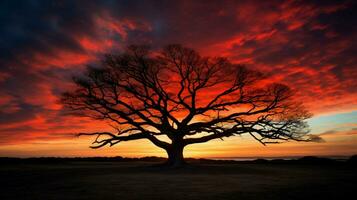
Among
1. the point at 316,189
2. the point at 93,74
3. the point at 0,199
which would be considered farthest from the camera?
the point at 93,74

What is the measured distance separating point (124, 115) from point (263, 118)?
12.5 metres

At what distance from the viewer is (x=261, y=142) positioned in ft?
94.8

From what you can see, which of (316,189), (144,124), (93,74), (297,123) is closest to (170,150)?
(144,124)

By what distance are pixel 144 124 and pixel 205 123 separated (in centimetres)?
552

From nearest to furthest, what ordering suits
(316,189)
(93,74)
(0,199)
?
(0,199) < (316,189) < (93,74)

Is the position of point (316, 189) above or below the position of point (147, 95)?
below

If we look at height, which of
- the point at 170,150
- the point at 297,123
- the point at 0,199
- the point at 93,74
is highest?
the point at 93,74

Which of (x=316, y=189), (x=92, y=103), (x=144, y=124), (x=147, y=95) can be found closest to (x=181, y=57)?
(x=147, y=95)

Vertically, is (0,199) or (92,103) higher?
(92,103)

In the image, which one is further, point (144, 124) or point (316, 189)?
point (144, 124)

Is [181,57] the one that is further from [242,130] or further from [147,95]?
[242,130]

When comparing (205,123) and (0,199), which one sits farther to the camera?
(205,123)

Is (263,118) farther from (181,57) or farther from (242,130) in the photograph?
(181,57)

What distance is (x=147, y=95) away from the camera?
2948 centimetres
